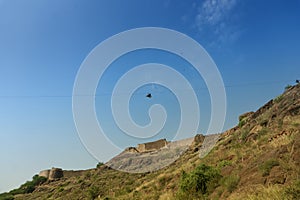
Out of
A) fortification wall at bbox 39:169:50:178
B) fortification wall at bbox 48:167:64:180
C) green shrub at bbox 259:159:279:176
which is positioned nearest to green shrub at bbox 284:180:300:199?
green shrub at bbox 259:159:279:176

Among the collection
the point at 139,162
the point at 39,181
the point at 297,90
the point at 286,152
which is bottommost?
the point at 286,152

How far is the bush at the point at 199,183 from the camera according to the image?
12781 mm

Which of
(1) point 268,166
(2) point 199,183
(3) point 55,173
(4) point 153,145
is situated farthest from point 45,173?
(1) point 268,166

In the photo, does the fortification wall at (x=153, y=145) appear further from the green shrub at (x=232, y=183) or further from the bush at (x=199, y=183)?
the green shrub at (x=232, y=183)

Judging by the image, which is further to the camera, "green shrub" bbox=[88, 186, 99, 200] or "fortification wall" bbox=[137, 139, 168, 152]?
"fortification wall" bbox=[137, 139, 168, 152]

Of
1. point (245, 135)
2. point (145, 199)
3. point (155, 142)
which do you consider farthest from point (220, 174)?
point (155, 142)

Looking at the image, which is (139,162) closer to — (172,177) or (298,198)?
(172,177)

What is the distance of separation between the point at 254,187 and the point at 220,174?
184 inches

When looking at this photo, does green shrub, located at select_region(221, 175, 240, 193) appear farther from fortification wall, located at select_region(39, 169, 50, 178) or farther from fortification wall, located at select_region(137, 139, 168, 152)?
fortification wall, located at select_region(39, 169, 50, 178)

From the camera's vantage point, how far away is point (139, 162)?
5897 centimetres

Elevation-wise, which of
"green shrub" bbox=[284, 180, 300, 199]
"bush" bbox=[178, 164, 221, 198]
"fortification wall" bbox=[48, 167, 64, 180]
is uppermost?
"fortification wall" bbox=[48, 167, 64, 180]

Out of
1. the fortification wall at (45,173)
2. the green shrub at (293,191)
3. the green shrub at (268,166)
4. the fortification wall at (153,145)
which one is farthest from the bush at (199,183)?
Result: the fortification wall at (45,173)

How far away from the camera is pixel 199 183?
13242 millimetres

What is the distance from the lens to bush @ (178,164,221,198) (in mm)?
12781
